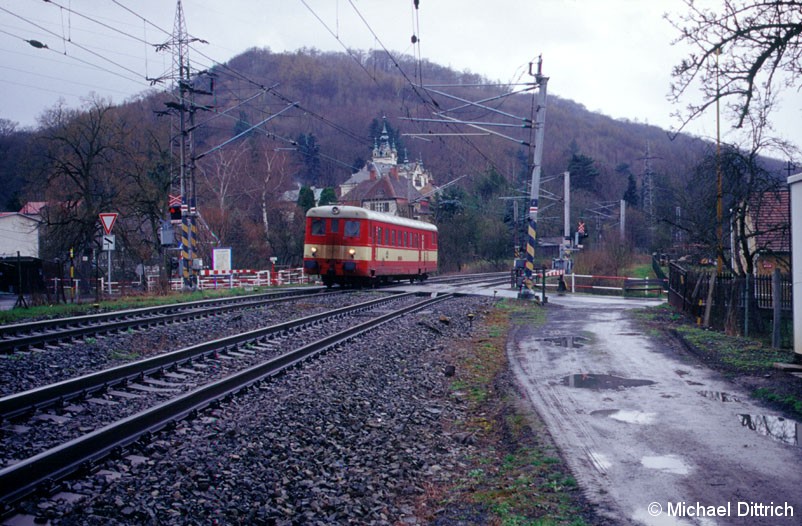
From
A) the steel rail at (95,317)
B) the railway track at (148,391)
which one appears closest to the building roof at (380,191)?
the steel rail at (95,317)

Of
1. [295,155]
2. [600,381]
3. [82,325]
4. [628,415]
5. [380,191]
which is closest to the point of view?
[628,415]

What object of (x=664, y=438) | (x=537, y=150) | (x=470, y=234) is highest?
(x=537, y=150)

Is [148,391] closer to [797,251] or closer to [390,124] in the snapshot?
[797,251]

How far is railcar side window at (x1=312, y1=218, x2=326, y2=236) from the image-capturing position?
27531 mm

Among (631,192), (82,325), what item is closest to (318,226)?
(82,325)

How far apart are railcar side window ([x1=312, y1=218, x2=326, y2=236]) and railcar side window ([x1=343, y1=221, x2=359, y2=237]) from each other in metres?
1.04

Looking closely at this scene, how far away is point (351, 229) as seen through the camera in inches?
1064

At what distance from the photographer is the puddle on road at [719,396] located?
824 cm

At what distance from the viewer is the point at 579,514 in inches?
186

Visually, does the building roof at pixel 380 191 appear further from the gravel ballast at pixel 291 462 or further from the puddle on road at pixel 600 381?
the gravel ballast at pixel 291 462

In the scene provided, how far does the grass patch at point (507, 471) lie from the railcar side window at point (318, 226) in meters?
18.3

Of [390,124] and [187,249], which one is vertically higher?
[390,124]

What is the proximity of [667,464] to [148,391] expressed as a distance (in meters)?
5.90

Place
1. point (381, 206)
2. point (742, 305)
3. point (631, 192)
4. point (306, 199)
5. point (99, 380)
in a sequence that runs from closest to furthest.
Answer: point (99, 380) < point (742, 305) < point (306, 199) < point (381, 206) < point (631, 192)
